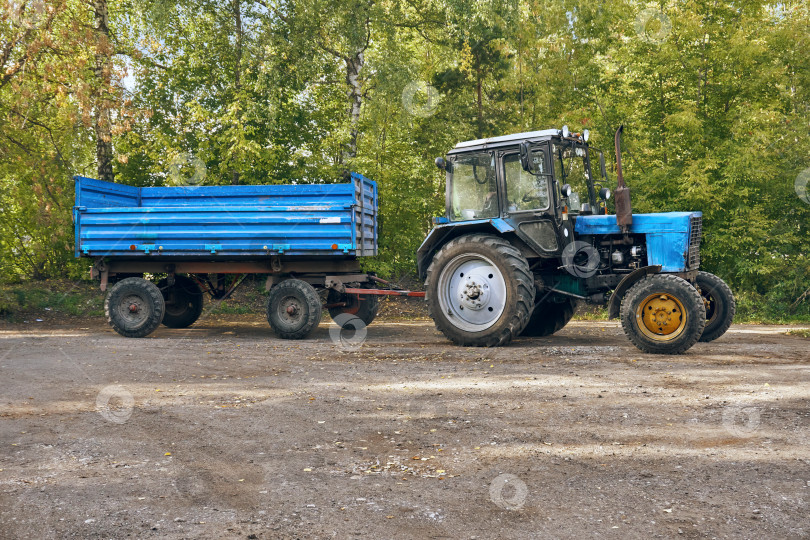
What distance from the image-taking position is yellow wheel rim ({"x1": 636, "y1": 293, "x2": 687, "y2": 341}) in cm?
848

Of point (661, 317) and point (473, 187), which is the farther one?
point (473, 187)

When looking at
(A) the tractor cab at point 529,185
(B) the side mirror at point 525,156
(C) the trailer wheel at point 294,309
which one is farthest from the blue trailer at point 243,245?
(B) the side mirror at point 525,156

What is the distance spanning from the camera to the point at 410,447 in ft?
15.4

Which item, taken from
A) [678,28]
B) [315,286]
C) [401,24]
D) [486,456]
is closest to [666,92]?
[678,28]

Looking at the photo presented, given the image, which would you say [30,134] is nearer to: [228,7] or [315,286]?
[228,7]

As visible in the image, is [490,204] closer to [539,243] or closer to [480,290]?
[539,243]

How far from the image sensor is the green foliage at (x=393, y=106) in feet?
49.0

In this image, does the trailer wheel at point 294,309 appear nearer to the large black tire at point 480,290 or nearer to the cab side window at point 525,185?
the large black tire at point 480,290

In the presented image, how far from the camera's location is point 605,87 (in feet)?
57.1

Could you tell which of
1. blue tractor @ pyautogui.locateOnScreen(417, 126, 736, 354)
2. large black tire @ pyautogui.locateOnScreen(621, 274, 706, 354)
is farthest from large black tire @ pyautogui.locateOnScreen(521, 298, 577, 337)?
large black tire @ pyautogui.locateOnScreen(621, 274, 706, 354)

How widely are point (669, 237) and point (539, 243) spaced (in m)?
1.64
